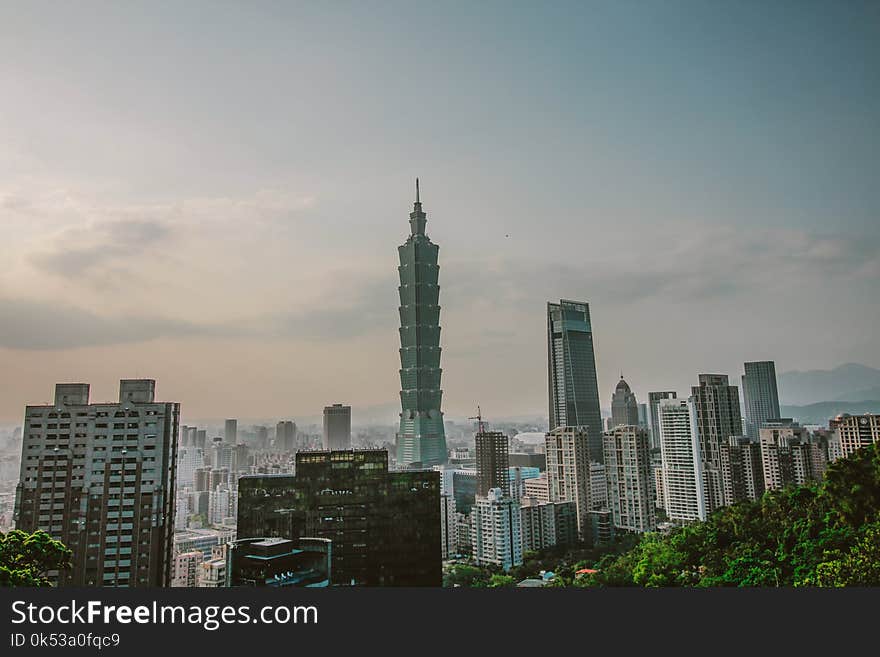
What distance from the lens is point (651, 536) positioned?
7.49 meters

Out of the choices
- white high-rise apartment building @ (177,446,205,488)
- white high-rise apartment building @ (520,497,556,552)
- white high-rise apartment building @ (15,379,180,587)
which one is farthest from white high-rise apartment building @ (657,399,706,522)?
white high-rise apartment building @ (15,379,180,587)

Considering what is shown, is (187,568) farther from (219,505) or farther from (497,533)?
(497,533)

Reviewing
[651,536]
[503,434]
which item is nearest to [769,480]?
[651,536]

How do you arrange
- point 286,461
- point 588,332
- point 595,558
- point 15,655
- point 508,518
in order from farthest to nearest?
point 588,332 < point 508,518 < point 595,558 < point 286,461 < point 15,655

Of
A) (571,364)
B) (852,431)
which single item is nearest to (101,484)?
(852,431)

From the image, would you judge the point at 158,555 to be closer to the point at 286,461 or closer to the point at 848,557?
the point at 286,461

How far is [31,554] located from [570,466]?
37.8 feet

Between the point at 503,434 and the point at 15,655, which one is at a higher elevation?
the point at 503,434

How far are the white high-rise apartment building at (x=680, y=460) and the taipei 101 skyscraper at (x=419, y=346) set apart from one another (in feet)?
40.7

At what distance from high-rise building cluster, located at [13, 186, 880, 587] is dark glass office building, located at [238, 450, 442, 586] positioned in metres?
0.01

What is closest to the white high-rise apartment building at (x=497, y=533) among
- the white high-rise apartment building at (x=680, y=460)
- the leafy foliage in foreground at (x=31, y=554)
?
the white high-rise apartment building at (x=680, y=460)

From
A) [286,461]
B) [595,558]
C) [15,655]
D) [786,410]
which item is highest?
[786,410]

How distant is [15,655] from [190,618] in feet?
2.46

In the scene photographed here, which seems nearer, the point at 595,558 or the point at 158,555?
the point at 158,555
